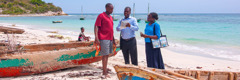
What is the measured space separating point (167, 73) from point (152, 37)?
86 centimetres

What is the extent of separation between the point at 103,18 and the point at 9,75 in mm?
2421

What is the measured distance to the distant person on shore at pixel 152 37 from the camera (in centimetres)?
390

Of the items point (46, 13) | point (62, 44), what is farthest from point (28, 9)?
point (62, 44)

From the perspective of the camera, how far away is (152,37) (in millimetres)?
3896

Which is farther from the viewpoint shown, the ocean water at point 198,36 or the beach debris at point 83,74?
the ocean water at point 198,36

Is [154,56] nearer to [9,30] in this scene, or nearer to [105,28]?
[105,28]

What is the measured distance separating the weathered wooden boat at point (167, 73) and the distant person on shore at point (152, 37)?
28.5 inches

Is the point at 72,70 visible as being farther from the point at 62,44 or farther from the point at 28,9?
the point at 28,9

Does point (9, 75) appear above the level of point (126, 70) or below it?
below

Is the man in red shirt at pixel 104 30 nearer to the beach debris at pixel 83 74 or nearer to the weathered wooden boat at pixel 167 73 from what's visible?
the beach debris at pixel 83 74

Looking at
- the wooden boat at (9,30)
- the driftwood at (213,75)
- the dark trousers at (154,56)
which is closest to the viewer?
the driftwood at (213,75)

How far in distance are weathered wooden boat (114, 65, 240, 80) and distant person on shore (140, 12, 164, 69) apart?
0.72 meters

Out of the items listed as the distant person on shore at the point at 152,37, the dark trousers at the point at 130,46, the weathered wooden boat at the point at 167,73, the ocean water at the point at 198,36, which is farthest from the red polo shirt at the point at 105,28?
the ocean water at the point at 198,36

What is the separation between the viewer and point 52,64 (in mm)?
4738
